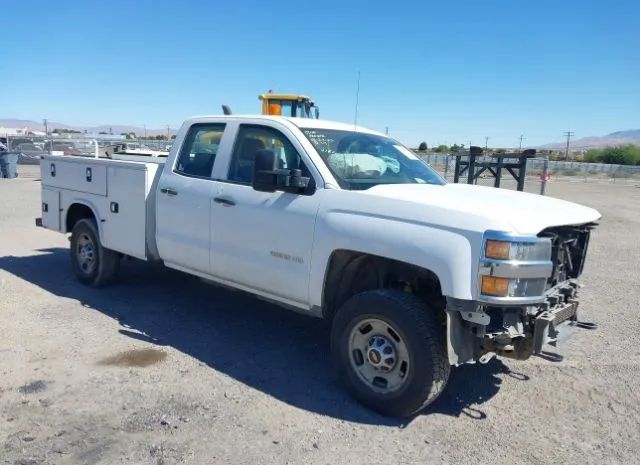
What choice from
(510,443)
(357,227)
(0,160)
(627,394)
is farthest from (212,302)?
(0,160)

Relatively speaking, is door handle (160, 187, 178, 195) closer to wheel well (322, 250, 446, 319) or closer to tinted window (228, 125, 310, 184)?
tinted window (228, 125, 310, 184)

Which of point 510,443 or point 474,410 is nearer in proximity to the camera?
point 510,443

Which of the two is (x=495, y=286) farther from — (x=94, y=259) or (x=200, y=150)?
(x=94, y=259)

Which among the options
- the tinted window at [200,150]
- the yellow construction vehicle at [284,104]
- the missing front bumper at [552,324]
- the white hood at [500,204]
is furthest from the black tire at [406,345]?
the yellow construction vehicle at [284,104]

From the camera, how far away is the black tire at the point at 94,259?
680 cm

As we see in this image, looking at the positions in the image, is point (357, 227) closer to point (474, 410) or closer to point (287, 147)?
point (287, 147)

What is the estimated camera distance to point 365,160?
498 centimetres

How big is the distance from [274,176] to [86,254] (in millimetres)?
3652

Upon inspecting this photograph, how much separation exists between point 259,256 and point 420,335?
1.66m

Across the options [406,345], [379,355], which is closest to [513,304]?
[406,345]

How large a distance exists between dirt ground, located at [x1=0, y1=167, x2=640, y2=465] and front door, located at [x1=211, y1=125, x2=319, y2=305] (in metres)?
0.75

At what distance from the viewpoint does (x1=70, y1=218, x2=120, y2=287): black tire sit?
268 inches

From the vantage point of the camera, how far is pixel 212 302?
6648 mm

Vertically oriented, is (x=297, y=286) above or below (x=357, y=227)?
below
